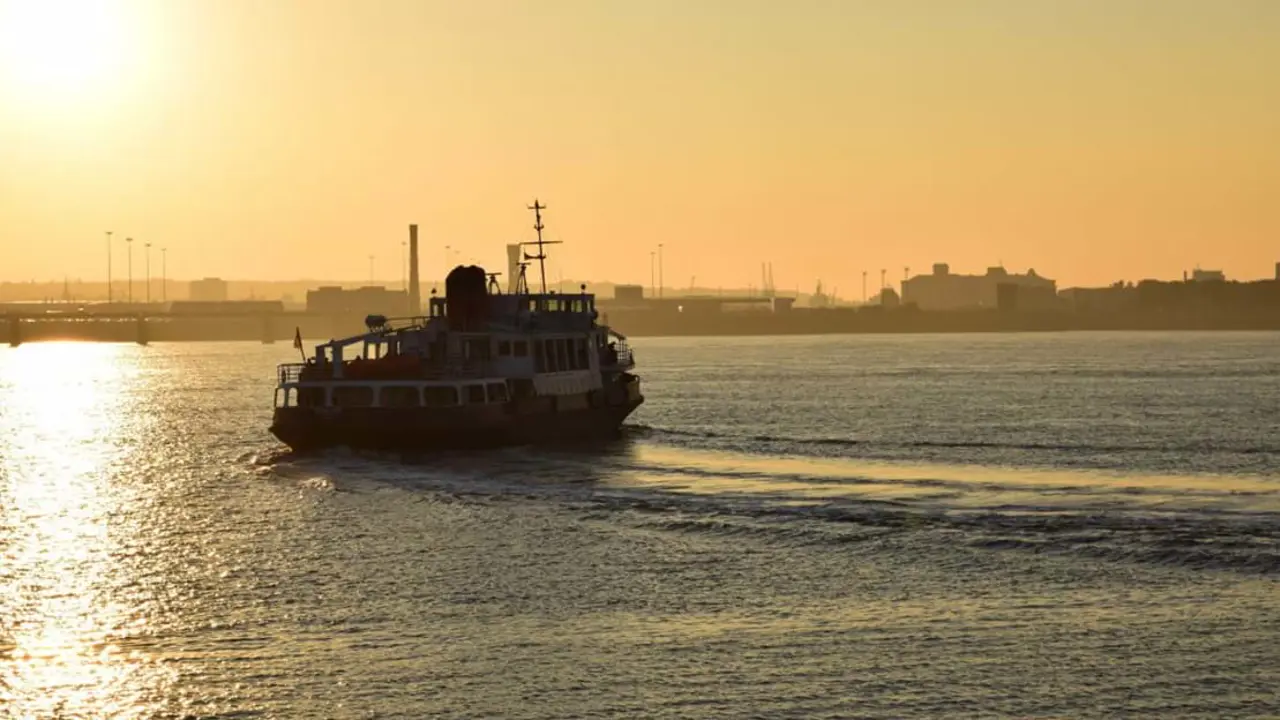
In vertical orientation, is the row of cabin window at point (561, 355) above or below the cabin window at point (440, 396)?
above

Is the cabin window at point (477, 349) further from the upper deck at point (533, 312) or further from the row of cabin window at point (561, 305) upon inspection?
the row of cabin window at point (561, 305)

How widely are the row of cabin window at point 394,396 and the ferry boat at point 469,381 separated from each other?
0.04 m

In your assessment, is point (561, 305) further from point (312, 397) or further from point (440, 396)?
point (312, 397)

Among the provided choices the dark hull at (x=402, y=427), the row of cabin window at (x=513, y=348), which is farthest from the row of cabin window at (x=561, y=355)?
the dark hull at (x=402, y=427)

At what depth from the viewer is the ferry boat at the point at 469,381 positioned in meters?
75.0

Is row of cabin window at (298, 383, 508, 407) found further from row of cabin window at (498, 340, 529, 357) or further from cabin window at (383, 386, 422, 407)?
row of cabin window at (498, 340, 529, 357)

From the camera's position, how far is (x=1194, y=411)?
105812 millimetres

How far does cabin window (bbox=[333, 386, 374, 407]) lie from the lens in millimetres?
75750

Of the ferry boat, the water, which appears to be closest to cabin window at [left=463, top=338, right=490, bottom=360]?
the ferry boat

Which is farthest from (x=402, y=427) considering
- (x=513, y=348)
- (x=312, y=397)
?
(x=513, y=348)

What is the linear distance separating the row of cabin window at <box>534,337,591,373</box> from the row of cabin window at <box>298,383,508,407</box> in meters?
8.43

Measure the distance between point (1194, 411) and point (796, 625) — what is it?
75197 millimetres

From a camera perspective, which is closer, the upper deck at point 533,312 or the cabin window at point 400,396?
the cabin window at point 400,396

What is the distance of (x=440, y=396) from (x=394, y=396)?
2032 mm
